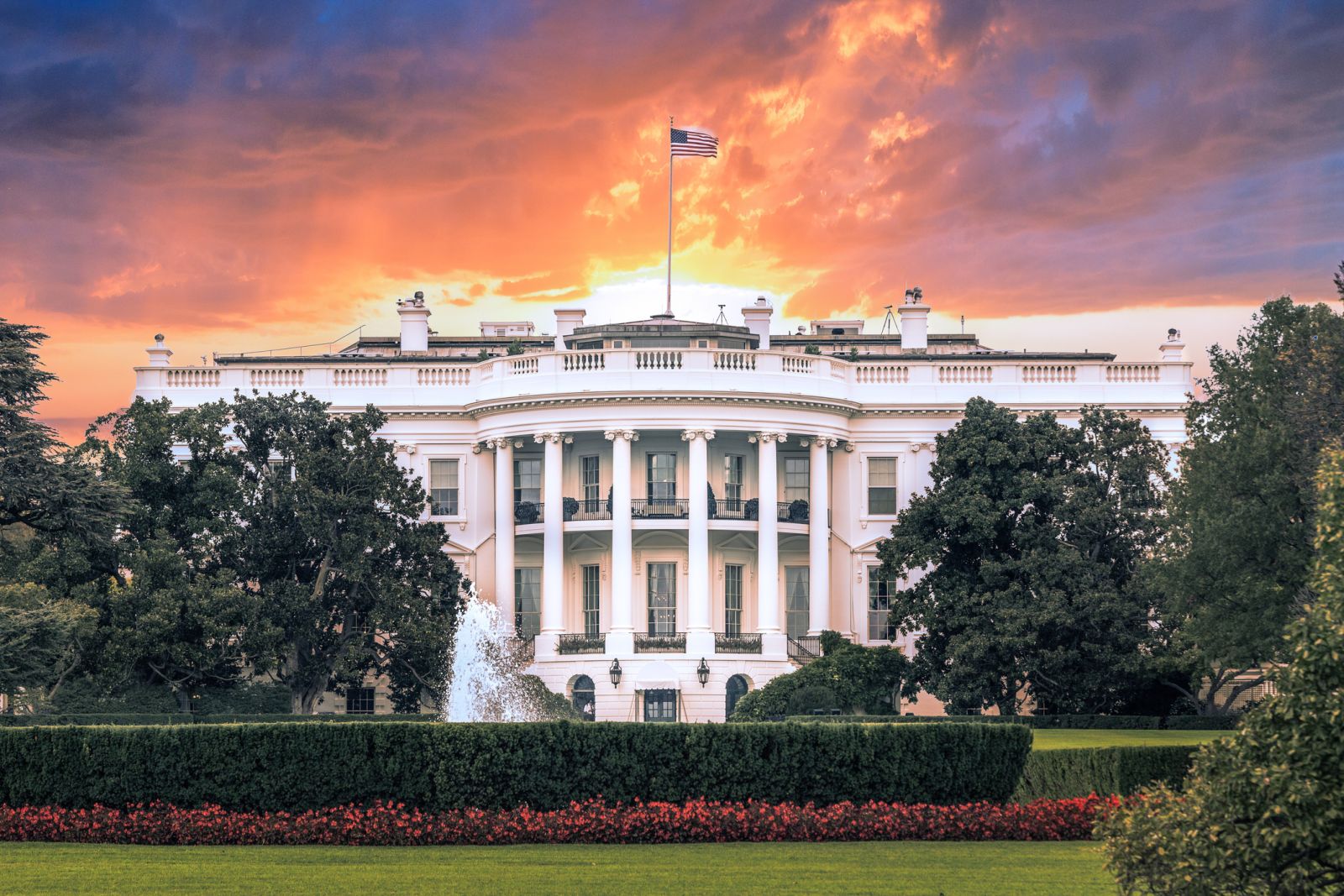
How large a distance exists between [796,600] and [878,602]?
267 centimetres

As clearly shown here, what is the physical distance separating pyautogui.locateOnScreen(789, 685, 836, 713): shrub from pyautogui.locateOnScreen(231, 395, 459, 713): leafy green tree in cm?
988

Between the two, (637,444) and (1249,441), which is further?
(637,444)

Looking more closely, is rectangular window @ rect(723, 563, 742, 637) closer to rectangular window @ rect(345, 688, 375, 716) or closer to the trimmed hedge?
rectangular window @ rect(345, 688, 375, 716)

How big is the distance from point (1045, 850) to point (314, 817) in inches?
397

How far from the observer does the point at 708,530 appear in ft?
193

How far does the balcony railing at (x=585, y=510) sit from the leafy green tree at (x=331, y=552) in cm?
665

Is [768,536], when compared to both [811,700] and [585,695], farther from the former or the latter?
[811,700]

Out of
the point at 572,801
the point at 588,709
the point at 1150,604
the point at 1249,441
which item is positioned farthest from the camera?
the point at 588,709

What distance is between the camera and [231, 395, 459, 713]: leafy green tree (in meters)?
50.9

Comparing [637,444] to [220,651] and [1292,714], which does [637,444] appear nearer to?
[220,651]

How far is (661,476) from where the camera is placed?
2352 inches

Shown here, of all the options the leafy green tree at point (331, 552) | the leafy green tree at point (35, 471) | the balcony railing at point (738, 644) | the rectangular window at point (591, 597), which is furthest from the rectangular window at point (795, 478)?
the leafy green tree at point (35, 471)

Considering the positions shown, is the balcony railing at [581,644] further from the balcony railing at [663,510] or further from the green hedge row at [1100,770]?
the green hedge row at [1100,770]

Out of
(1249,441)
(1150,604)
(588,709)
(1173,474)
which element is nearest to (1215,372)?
(1249,441)
